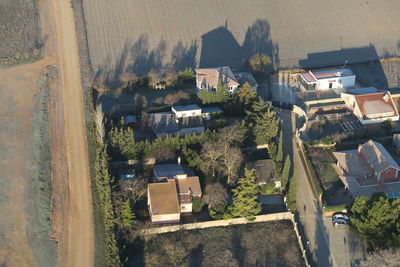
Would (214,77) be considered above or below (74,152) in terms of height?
above

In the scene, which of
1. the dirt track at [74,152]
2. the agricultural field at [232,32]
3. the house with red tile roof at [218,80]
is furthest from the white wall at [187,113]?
the agricultural field at [232,32]

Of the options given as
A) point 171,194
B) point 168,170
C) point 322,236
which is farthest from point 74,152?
point 322,236

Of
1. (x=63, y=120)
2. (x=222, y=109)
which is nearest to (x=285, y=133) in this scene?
(x=222, y=109)

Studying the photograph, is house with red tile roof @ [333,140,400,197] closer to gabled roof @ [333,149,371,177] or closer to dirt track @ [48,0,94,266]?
gabled roof @ [333,149,371,177]

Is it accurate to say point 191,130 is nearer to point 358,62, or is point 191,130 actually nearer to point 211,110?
point 211,110

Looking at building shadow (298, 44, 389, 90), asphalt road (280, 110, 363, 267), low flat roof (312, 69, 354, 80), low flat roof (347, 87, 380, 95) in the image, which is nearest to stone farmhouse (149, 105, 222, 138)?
asphalt road (280, 110, 363, 267)

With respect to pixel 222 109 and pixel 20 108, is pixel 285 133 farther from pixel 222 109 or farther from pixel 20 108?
pixel 20 108
